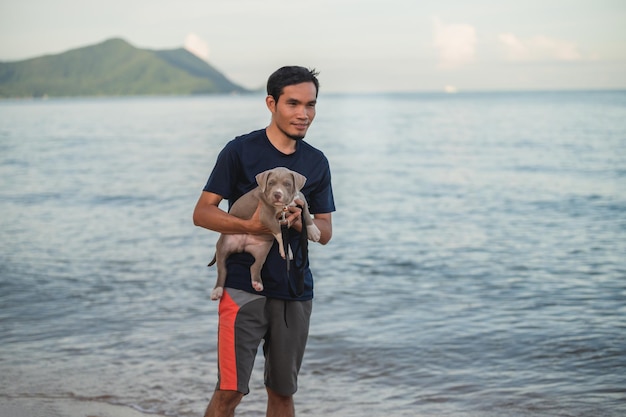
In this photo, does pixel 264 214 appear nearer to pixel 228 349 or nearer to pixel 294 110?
pixel 294 110

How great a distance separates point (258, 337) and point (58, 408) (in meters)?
2.82

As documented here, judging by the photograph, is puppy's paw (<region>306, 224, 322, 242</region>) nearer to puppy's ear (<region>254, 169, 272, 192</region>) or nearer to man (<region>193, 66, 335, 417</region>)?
man (<region>193, 66, 335, 417</region>)

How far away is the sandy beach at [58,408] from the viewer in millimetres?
6137

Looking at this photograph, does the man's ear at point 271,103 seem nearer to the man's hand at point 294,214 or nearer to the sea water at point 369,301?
the man's hand at point 294,214

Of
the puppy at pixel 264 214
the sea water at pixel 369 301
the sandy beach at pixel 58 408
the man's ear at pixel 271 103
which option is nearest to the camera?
the puppy at pixel 264 214

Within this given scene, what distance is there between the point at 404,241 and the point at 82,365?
8666 millimetres

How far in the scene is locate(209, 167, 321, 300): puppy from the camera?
3.94m

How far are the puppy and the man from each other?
5 cm

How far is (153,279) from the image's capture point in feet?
38.2

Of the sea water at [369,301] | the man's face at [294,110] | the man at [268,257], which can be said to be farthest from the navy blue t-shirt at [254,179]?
the sea water at [369,301]

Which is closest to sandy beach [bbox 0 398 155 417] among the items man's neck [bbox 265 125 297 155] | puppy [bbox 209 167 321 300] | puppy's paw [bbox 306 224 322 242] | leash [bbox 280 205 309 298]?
puppy [bbox 209 167 321 300]

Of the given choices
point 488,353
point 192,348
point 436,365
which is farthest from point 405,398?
point 192,348

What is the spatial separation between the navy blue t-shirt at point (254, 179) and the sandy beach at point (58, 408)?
8.70 ft

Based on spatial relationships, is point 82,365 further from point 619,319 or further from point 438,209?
point 438,209
